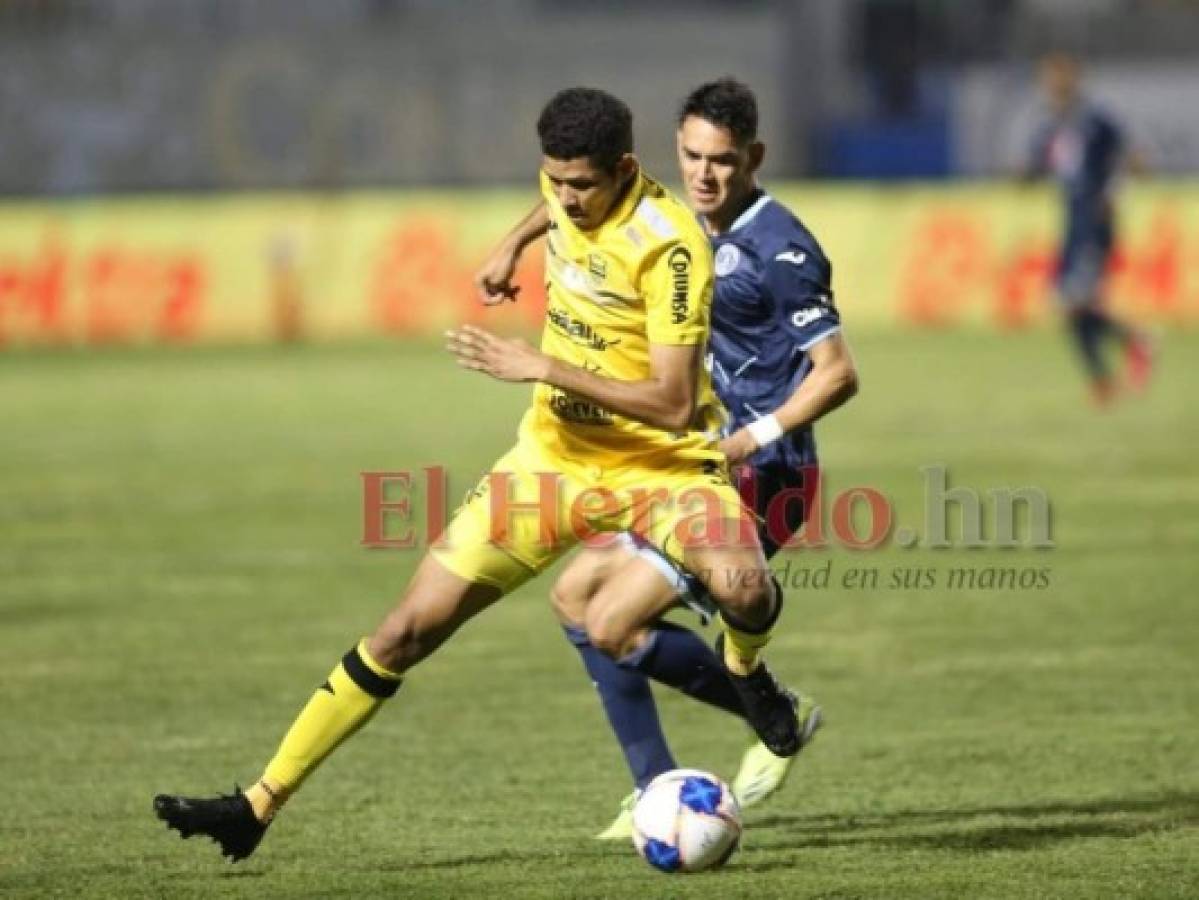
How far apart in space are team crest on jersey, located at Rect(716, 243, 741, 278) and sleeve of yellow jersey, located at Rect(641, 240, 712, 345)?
0.98 m

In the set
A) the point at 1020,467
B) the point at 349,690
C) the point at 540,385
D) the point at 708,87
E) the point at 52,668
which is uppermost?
the point at 708,87

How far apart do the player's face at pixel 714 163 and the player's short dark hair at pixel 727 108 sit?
0.06 feet

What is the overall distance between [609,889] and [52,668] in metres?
4.23

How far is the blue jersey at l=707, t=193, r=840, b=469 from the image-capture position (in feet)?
24.4

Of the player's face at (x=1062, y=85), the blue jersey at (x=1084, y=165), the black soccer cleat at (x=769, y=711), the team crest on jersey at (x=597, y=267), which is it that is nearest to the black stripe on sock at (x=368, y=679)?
the black soccer cleat at (x=769, y=711)

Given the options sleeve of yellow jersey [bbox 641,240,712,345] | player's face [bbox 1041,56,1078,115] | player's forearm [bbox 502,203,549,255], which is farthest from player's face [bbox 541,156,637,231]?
player's face [bbox 1041,56,1078,115]

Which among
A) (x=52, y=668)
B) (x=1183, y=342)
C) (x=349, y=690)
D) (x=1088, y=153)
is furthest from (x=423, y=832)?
(x=1183, y=342)

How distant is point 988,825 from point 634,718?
1.12m

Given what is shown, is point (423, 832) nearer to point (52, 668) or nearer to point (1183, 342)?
point (52, 668)

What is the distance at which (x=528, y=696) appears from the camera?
9438 mm

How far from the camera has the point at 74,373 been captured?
23.8 metres

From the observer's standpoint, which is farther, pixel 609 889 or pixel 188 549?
pixel 188 549

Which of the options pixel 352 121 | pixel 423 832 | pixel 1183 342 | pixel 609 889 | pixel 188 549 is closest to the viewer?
pixel 609 889

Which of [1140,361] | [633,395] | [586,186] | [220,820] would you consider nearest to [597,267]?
[586,186]
